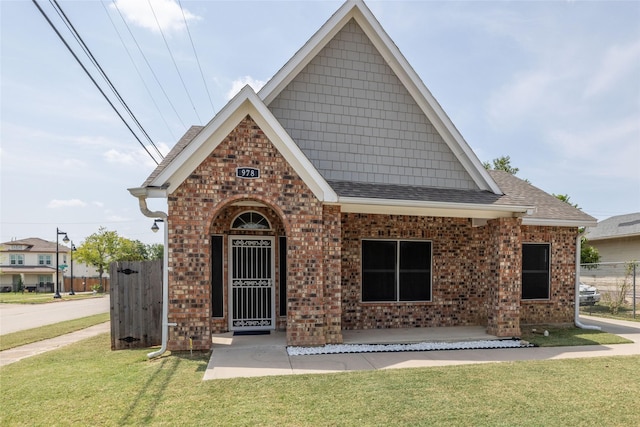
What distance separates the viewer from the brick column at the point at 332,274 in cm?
748

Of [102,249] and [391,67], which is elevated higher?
[391,67]

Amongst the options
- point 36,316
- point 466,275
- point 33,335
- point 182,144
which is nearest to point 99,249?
point 36,316

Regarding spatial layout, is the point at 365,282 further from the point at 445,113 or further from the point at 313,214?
the point at 445,113

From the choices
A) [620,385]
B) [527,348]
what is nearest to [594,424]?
[620,385]

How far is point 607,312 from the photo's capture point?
1359 centimetres

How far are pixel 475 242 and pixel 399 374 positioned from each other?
534 cm

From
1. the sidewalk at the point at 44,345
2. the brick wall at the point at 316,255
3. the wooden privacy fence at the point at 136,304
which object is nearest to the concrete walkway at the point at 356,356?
the brick wall at the point at 316,255

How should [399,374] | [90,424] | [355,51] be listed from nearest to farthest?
[90,424] < [399,374] < [355,51]

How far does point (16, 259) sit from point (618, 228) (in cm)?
7192

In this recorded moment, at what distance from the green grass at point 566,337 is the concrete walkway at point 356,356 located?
28 centimetres

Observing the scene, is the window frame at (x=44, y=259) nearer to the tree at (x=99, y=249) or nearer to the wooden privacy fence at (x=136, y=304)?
the tree at (x=99, y=249)

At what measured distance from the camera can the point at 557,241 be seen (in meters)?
10.2

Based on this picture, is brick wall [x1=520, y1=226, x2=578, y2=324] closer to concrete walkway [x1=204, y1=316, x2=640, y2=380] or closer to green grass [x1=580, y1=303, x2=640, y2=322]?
concrete walkway [x1=204, y1=316, x2=640, y2=380]

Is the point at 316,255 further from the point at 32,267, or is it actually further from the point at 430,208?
the point at 32,267
